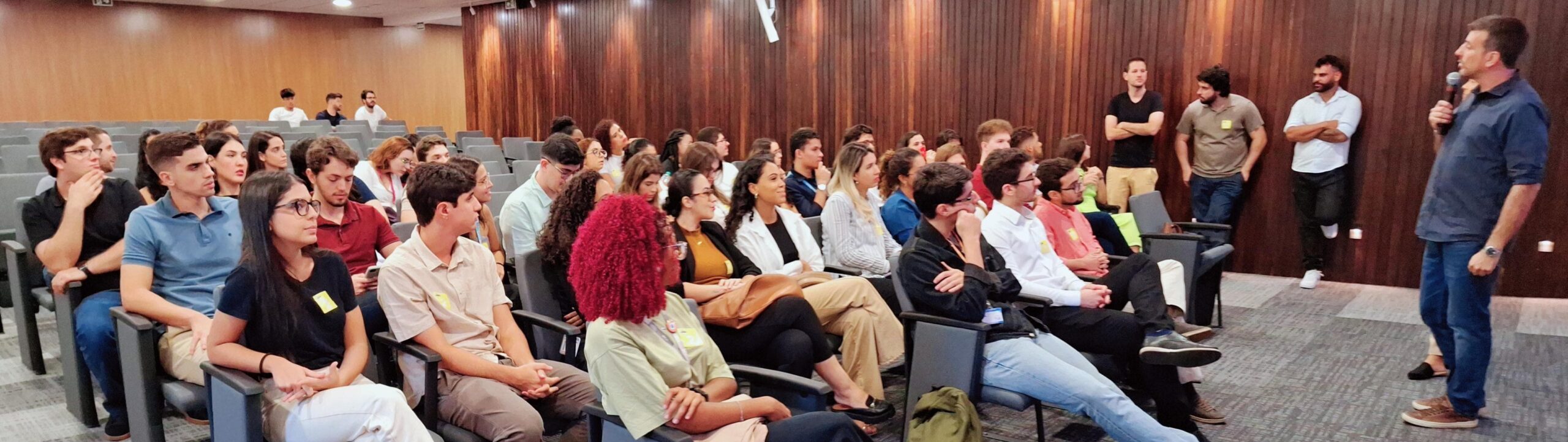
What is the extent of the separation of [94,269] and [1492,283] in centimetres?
452

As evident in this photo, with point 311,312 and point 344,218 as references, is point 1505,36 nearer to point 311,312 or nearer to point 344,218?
point 311,312

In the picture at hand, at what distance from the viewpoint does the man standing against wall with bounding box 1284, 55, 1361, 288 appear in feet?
18.7

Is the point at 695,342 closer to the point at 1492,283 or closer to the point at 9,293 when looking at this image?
the point at 1492,283

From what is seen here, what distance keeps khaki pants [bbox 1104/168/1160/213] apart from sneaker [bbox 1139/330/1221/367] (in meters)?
3.36

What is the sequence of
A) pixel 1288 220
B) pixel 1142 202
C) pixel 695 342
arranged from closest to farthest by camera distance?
pixel 695 342, pixel 1142 202, pixel 1288 220

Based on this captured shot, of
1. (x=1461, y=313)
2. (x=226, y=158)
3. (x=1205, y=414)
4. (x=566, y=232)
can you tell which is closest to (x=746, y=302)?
(x=566, y=232)

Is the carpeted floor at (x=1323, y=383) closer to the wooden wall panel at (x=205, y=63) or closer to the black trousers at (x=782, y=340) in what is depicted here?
the black trousers at (x=782, y=340)

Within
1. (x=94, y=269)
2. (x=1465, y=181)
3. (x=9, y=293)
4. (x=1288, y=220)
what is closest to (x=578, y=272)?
(x=94, y=269)

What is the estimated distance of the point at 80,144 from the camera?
11.0ft

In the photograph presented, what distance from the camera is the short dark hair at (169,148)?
9.36 ft

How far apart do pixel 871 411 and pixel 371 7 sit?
42.0 ft

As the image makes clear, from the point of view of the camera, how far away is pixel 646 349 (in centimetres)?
209

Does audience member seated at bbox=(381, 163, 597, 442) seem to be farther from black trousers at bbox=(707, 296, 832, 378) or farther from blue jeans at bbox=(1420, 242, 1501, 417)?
blue jeans at bbox=(1420, 242, 1501, 417)

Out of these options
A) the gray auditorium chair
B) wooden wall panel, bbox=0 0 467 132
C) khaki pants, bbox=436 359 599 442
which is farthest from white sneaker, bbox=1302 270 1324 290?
wooden wall panel, bbox=0 0 467 132
